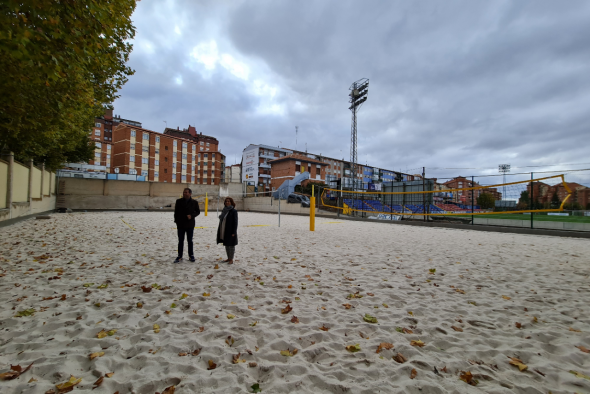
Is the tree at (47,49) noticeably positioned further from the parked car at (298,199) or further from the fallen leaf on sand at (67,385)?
the parked car at (298,199)

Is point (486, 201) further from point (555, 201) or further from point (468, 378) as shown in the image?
point (468, 378)

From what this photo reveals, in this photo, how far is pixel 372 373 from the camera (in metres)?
2.14

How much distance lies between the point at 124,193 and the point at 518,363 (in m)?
31.6

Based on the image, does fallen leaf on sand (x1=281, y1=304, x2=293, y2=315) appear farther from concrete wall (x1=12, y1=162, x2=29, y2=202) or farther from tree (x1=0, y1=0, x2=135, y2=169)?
concrete wall (x1=12, y1=162, x2=29, y2=202)

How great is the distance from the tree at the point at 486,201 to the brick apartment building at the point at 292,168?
139 ft

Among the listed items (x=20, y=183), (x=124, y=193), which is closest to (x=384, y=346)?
(x=20, y=183)

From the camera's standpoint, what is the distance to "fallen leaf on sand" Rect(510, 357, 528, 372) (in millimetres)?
2188

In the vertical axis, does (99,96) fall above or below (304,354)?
above

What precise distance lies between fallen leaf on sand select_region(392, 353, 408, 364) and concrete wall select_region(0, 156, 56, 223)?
49.4ft

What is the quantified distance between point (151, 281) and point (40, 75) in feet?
12.9

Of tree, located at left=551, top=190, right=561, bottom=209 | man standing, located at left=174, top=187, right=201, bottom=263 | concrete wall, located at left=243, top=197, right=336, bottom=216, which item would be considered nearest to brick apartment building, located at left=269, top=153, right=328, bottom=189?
concrete wall, located at left=243, top=197, right=336, bottom=216

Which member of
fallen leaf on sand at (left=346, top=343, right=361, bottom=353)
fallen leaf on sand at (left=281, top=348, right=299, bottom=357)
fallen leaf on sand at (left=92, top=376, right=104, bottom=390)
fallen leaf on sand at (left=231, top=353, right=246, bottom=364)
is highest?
fallen leaf on sand at (left=346, top=343, right=361, bottom=353)

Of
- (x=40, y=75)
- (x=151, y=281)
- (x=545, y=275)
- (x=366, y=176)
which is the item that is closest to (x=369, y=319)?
(x=151, y=281)

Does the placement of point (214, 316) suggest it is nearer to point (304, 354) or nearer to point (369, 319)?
point (304, 354)
